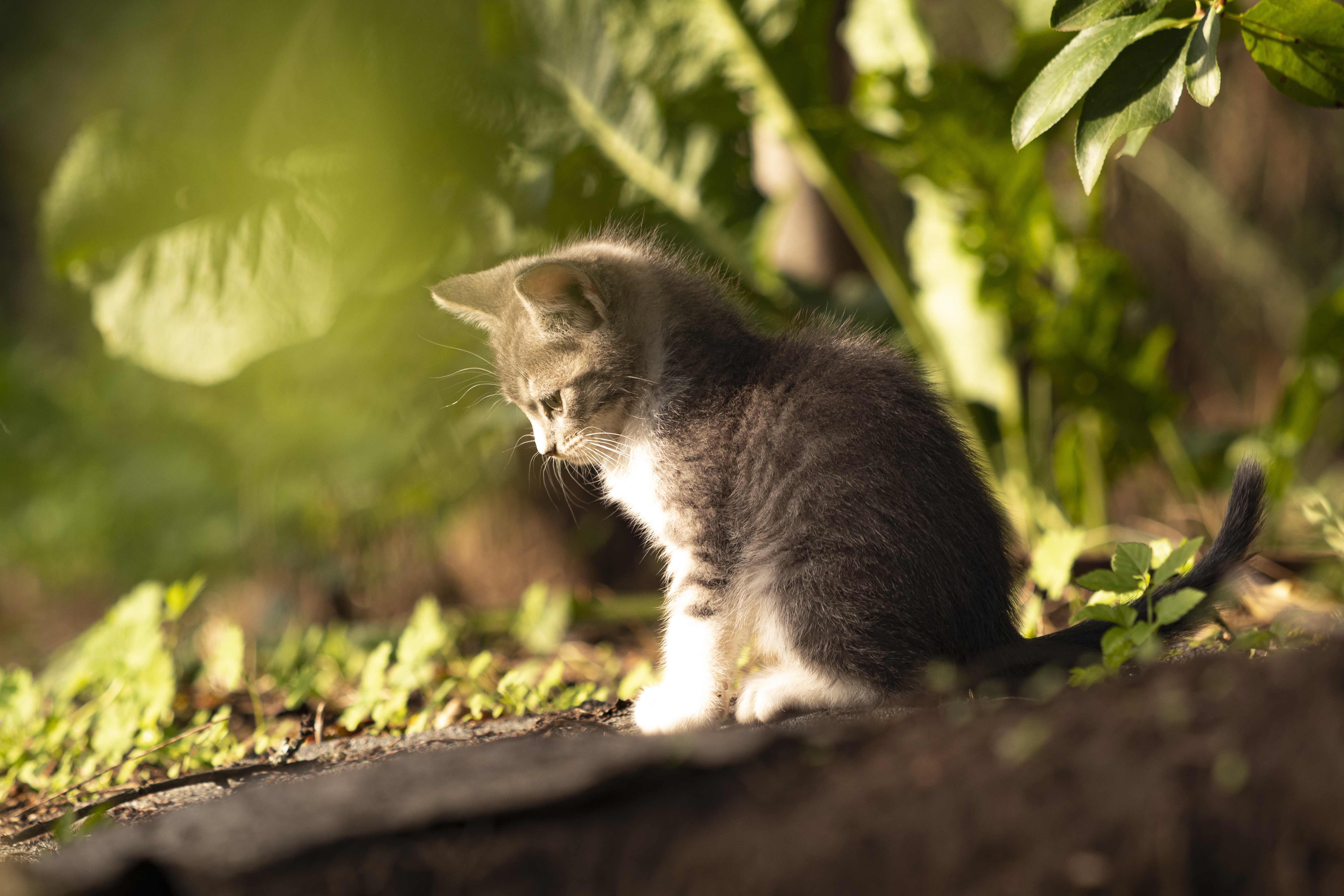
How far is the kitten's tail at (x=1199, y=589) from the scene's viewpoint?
1613 mm

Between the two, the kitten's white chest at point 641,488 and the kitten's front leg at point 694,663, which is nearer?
the kitten's front leg at point 694,663

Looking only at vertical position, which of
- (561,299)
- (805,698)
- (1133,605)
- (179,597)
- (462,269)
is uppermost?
(561,299)

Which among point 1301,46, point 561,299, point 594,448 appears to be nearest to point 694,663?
point 594,448

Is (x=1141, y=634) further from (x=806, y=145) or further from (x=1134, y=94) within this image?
(x=806, y=145)

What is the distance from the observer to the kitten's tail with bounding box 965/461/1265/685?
1.61 metres

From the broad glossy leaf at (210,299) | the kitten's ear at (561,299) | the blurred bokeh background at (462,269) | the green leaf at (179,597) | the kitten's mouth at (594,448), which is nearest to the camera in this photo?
the kitten's ear at (561,299)

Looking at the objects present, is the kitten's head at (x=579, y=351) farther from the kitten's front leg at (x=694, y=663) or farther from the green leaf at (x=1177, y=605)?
the green leaf at (x=1177, y=605)

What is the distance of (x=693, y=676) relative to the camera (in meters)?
1.72

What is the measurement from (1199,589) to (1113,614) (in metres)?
0.22

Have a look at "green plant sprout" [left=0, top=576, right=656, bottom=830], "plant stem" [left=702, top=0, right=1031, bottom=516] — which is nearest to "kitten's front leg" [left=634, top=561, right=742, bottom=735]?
"green plant sprout" [left=0, top=576, right=656, bottom=830]

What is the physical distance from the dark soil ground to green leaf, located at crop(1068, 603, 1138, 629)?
0.32m

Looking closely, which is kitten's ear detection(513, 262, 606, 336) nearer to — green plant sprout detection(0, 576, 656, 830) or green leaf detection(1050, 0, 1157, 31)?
green plant sprout detection(0, 576, 656, 830)

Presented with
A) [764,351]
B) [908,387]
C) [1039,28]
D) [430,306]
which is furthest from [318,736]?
[1039,28]

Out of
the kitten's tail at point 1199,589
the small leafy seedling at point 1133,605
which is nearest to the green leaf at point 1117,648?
the small leafy seedling at point 1133,605
